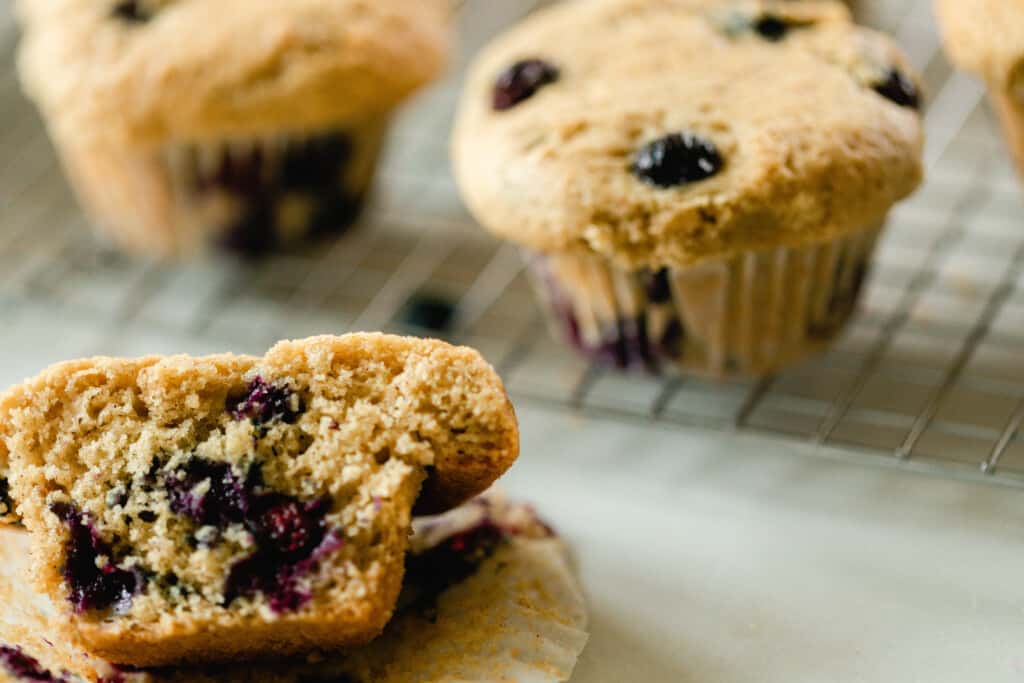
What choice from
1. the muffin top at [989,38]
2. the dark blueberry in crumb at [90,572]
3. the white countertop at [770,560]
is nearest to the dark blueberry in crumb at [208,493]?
the dark blueberry in crumb at [90,572]

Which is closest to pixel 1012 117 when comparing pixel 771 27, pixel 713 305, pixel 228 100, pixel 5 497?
pixel 771 27

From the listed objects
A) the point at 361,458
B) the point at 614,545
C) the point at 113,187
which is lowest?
the point at 614,545

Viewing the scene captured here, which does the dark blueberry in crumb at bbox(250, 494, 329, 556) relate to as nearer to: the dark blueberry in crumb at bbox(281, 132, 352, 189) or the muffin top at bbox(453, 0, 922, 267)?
the muffin top at bbox(453, 0, 922, 267)

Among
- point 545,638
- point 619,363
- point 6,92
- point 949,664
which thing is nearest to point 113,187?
point 6,92

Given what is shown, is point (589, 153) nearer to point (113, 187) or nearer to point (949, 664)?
point (949, 664)

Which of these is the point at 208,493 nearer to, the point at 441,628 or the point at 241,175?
the point at 441,628

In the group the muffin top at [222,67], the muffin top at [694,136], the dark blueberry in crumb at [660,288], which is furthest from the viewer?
the muffin top at [222,67]

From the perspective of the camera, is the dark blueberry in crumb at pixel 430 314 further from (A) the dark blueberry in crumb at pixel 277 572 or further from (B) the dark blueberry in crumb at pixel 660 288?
(A) the dark blueberry in crumb at pixel 277 572
